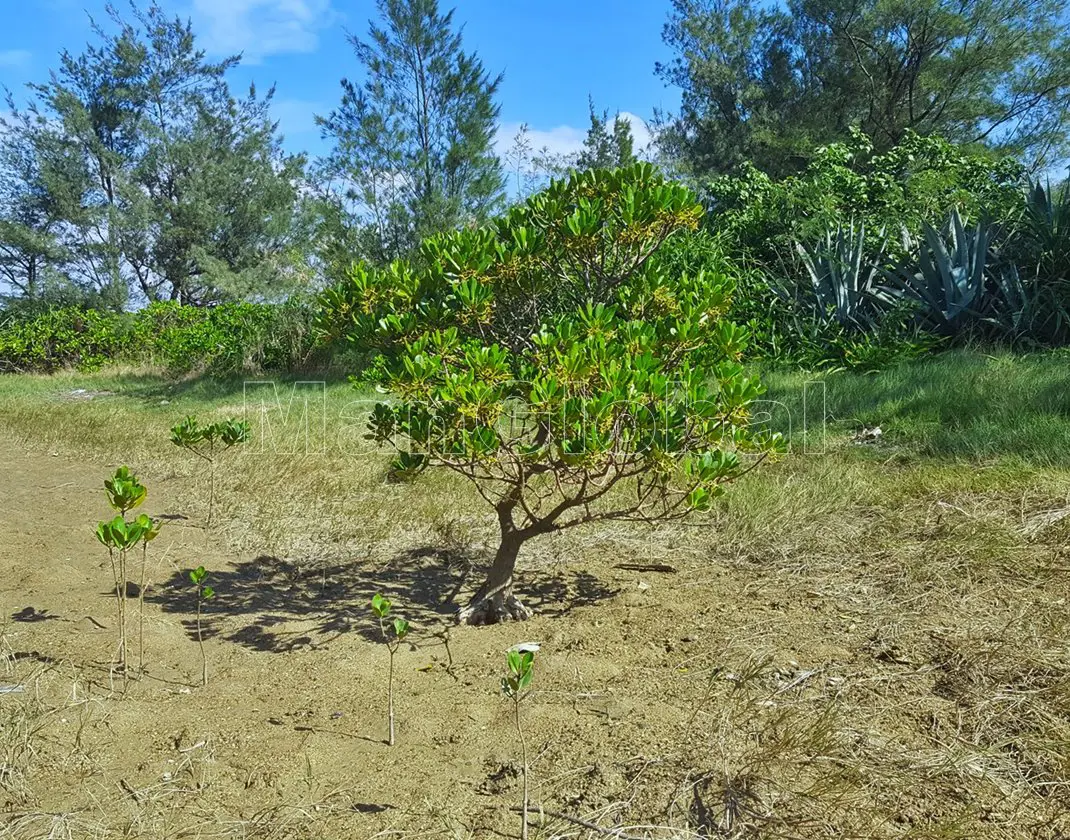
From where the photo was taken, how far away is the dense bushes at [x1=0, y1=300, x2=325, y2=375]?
11.8 meters

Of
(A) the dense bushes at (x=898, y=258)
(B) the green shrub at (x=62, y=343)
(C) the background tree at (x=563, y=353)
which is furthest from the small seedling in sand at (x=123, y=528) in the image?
(B) the green shrub at (x=62, y=343)

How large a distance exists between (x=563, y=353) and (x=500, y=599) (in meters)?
1.10

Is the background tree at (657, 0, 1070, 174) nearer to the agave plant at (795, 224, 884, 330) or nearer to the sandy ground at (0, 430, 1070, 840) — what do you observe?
the agave plant at (795, 224, 884, 330)

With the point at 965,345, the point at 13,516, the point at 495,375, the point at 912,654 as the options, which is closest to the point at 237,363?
the point at 13,516

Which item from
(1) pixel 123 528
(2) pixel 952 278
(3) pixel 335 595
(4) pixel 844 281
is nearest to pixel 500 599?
(3) pixel 335 595

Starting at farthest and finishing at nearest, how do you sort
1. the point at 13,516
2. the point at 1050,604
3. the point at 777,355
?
the point at 777,355 → the point at 13,516 → the point at 1050,604

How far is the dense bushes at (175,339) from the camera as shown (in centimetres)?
1177

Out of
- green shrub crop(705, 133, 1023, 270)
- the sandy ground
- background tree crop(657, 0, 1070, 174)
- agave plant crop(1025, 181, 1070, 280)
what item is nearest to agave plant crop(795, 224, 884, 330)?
green shrub crop(705, 133, 1023, 270)

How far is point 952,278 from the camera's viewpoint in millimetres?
7035

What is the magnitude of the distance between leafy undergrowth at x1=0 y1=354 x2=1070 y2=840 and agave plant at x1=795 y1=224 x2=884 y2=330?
9.55 feet

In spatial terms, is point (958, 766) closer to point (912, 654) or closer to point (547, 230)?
point (912, 654)

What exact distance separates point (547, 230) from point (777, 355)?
207 inches

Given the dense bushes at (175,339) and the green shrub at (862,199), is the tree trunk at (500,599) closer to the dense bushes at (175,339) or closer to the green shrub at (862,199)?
the green shrub at (862,199)

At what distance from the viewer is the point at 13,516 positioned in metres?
4.28
